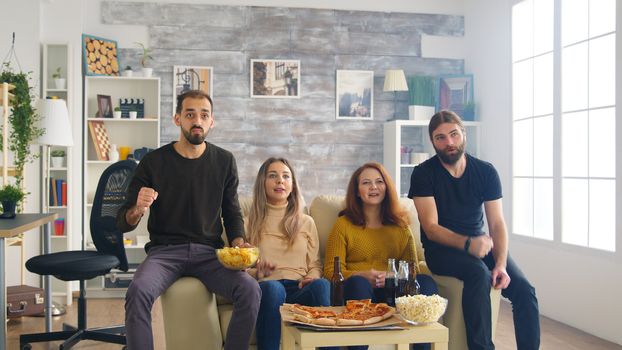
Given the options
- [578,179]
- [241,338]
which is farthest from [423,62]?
[241,338]

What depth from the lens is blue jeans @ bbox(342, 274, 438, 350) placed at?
333cm

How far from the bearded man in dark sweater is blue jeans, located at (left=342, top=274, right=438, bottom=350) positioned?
47 centimetres

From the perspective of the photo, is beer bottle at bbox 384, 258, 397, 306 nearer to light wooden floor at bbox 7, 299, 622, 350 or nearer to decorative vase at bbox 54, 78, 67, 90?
light wooden floor at bbox 7, 299, 622, 350

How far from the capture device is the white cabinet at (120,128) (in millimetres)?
6168

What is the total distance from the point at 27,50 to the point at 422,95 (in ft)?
11.5

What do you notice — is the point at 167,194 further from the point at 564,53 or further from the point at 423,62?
the point at 423,62

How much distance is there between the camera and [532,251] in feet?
18.0

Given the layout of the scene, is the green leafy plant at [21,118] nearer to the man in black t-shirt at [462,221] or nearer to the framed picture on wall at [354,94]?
the framed picture on wall at [354,94]

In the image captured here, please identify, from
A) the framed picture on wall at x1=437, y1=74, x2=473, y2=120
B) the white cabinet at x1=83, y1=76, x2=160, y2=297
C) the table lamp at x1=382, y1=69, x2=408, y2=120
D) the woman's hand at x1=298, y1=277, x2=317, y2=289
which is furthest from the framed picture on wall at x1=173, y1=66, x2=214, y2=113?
the woman's hand at x1=298, y1=277, x2=317, y2=289

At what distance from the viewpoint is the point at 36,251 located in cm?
574

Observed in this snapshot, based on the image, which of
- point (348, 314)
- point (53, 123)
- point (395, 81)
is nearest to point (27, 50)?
point (53, 123)

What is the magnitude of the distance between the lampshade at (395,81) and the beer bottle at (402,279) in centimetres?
351

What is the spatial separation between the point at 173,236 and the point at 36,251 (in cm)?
278

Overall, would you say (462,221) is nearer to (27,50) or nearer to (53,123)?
(53,123)
